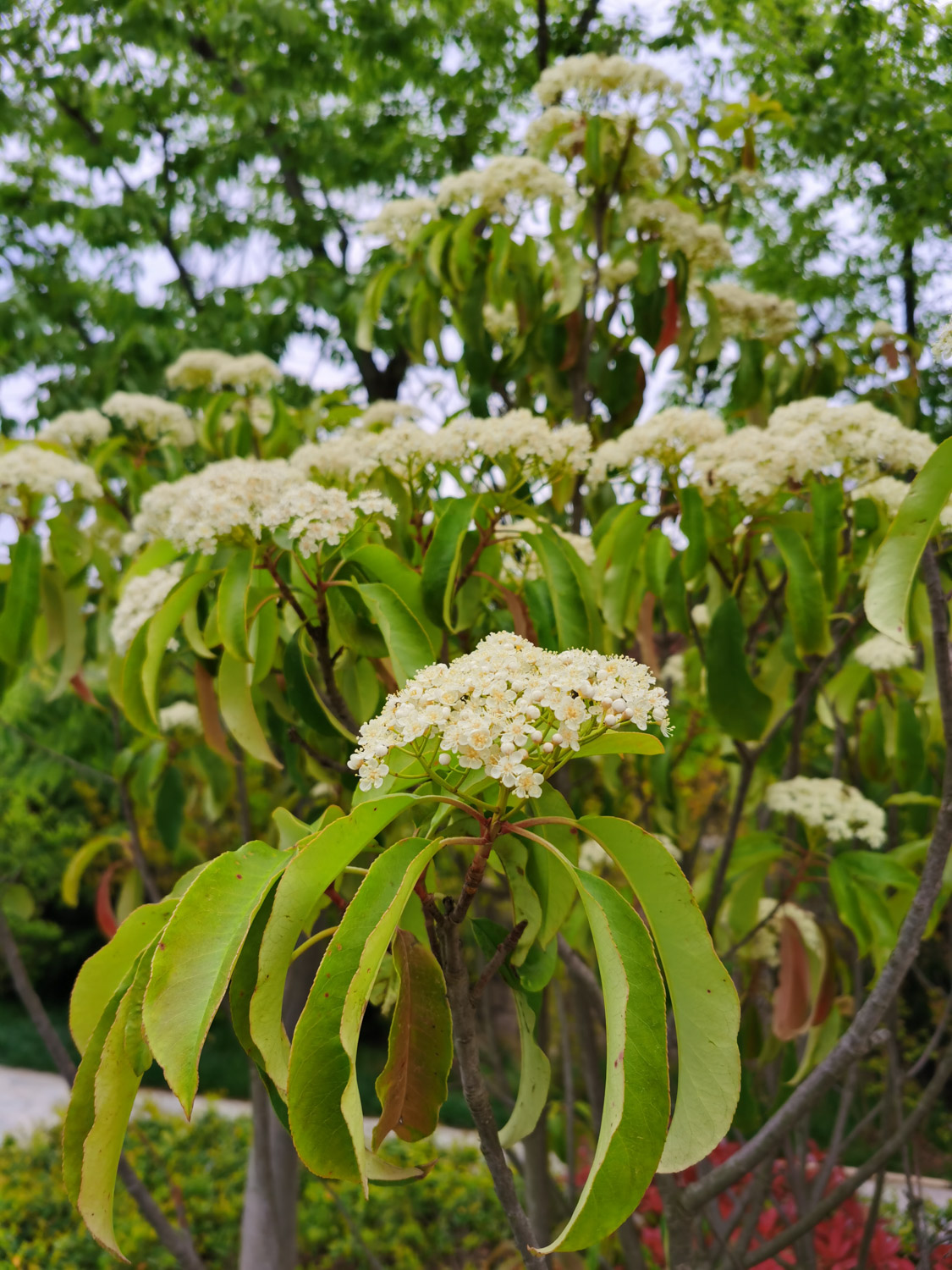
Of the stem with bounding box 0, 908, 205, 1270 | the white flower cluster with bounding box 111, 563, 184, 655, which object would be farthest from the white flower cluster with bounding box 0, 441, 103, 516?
the stem with bounding box 0, 908, 205, 1270

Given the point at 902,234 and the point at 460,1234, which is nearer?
the point at 902,234

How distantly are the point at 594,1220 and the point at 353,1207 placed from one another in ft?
13.1

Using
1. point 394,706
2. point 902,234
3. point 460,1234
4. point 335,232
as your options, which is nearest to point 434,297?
point 902,234

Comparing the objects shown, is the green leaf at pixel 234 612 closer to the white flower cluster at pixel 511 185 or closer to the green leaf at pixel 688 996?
the green leaf at pixel 688 996

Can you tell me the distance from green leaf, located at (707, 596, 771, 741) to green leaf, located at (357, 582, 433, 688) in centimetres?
66

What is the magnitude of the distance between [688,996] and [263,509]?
3.01ft

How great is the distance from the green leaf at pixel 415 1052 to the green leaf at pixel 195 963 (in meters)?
0.19

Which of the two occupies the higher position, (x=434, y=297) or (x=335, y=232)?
(x=335, y=232)

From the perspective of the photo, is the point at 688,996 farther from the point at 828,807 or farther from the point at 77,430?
the point at 77,430

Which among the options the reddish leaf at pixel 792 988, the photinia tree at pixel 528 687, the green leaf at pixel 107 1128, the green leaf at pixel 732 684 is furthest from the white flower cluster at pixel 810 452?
the green leaf at pixel 107 1128

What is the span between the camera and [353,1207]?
405 centimetres

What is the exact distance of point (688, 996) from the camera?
2.75 feet

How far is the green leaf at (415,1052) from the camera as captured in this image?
37.9 inches

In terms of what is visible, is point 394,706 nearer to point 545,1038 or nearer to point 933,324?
point 933,324
